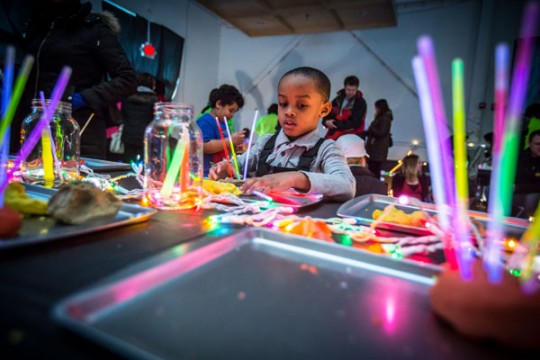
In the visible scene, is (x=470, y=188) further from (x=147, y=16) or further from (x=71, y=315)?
(x=147, y=16)

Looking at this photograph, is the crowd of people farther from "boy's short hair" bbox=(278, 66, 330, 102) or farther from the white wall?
the white wall

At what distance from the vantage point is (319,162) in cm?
130

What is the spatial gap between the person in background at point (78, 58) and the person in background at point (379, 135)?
10.7 feet

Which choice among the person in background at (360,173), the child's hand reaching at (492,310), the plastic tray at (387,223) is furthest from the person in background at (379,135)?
the child's hand reaching at (492,310)

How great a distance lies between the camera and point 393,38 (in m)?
5.42

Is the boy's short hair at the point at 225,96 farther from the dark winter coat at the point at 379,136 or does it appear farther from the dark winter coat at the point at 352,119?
the dark winter coat at the point at 379,136

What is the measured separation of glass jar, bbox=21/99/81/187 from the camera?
828 millimetres

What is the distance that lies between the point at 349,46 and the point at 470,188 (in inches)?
122

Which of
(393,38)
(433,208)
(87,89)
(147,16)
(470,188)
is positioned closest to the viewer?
(433,208)

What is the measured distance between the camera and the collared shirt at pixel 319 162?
950 millimetres

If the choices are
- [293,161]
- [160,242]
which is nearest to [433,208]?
[293,161]

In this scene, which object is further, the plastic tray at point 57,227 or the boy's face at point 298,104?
the boy's face at point 298,104

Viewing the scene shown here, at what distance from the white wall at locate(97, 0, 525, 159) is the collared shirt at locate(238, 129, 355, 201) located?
4.20 m

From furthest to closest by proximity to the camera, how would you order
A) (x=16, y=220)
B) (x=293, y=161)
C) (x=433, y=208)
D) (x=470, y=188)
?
(x=470, y=188) → (x=293, y=161) → (x=433, y=208) → (x=16, y=220)
